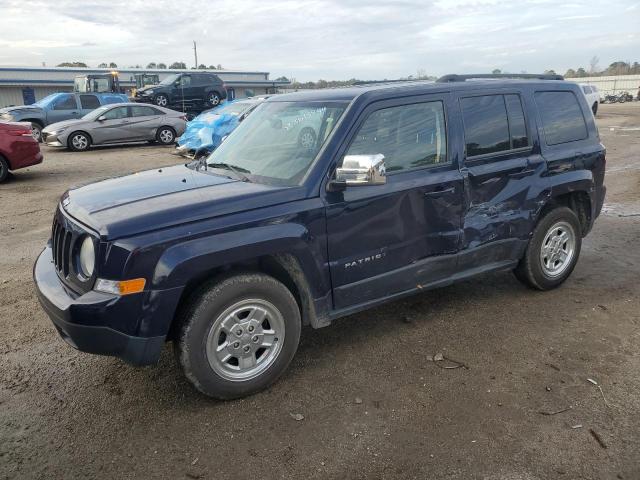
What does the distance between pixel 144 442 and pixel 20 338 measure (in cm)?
192

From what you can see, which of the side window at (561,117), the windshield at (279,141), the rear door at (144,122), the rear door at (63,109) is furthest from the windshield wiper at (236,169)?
the rear door at (63,109)

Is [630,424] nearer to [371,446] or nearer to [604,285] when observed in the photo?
[371,446]

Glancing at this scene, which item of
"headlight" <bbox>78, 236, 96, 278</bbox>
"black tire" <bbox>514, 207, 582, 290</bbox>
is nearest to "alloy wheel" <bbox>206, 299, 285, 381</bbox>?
"headlight" <bbox>78, 236, 96, 278</bbox>

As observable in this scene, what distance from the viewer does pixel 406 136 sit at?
3924 millimetres

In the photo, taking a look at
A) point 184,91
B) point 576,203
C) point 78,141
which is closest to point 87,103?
point 78,141

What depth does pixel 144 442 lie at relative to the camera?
300cm

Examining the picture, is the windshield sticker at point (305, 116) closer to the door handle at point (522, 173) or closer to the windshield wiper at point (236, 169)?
the windshield wiper at point (236, 169)

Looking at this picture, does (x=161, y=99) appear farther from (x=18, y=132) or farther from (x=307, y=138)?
(x=307, y=138)

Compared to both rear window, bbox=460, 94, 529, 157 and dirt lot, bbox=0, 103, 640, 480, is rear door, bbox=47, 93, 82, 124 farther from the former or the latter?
rear window, bbox=460, 94, 529, 157

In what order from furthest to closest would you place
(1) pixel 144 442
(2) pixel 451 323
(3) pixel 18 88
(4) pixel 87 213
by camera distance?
(3) pixel 18 88, (2) pixel 451 323, (4) pixel 87 213, (1) pixel 144 442

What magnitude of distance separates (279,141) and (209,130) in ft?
35.0

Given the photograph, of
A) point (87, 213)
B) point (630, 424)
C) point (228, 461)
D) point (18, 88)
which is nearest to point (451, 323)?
point (630, 424)

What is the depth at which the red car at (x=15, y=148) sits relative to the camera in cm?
1070

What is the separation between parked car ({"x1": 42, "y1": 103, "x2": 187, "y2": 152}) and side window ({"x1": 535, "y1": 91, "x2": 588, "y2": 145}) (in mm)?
15306
